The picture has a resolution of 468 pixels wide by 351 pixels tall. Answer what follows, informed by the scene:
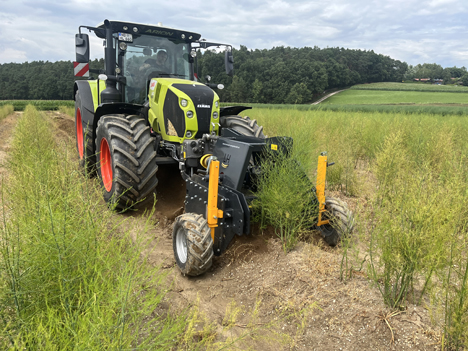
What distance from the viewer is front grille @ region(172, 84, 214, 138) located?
16.2ft

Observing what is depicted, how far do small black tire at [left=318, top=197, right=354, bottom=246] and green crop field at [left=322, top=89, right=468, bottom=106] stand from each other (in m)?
41.0

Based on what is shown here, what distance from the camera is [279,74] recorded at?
131 ft

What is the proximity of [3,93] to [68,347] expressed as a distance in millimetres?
67142

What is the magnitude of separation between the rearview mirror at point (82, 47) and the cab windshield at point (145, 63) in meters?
0.62

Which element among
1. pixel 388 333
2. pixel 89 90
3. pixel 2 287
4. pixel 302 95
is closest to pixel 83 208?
pixel 2 287

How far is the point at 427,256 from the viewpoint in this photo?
2.47 meters

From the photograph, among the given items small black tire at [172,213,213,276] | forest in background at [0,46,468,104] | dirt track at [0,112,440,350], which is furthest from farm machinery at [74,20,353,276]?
forest in background at [0,46,468,104]

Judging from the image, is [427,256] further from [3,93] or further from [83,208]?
[3,93]

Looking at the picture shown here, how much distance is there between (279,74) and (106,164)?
121 feet

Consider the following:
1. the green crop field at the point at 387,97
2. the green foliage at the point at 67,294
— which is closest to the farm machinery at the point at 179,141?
the green foliage at the point at 67,294

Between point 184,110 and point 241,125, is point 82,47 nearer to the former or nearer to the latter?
point 184,110

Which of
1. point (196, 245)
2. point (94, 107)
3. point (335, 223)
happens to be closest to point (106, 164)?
point (94, 107)

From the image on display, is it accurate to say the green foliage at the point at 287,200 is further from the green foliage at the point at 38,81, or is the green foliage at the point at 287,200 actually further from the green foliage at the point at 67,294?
the green foliage at the point at 38,81

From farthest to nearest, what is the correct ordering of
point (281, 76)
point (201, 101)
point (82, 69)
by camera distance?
point (281, 76), point (82, 69), point (201, 101)
